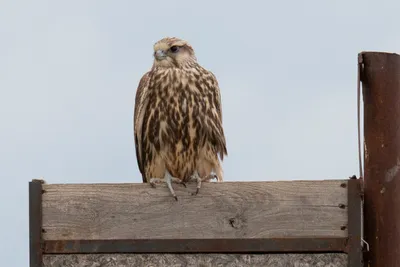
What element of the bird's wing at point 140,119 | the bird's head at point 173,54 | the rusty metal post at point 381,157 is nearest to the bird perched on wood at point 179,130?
the bird's wing at point 140,119

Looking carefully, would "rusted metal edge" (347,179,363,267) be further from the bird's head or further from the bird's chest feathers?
the bird's head

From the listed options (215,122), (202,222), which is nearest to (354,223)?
(202,222)

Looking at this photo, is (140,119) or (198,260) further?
(140,119)

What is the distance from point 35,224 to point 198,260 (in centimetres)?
71

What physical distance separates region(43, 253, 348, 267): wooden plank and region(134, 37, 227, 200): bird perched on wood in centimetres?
92

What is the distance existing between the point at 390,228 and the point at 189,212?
2.73 feet

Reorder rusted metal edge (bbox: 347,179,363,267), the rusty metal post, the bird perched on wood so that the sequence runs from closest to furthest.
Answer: rusted metal edge (bbox: 347,179,363,267) < the rusty metal post < the bird perched on wood

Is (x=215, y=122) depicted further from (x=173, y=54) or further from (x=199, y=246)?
(x=199, y=246)

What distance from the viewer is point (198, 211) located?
441cm

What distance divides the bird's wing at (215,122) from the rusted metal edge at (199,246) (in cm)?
107

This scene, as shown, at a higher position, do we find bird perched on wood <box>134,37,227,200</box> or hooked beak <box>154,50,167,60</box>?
hooked beak <box>154,50,167,60</box>

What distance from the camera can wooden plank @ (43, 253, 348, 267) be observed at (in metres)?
4.27

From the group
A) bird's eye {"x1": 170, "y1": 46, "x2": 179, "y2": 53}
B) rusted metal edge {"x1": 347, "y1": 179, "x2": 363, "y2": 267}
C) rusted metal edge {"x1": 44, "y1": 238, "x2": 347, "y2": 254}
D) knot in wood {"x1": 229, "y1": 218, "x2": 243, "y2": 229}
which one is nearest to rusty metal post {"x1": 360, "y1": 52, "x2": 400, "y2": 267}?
rusted metal edge {"x1": 347, "y1": 179, "x2": 363, "y2": 267}

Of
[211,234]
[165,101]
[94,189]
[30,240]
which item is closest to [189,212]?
[211,234]
